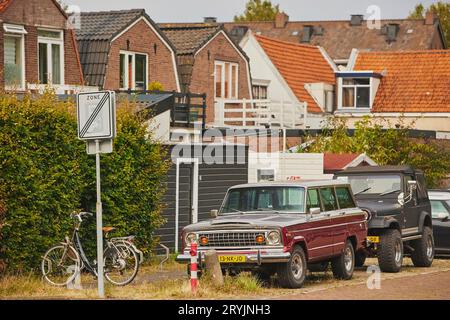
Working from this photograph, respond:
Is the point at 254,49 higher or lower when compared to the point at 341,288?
higher

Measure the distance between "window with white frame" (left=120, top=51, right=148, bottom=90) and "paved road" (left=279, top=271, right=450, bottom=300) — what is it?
22.4 m

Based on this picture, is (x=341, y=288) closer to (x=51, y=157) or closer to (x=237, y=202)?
(x=237, y=202)

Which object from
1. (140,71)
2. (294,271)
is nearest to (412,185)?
(294,271)

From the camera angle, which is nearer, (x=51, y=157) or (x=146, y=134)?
(x=51, y=157)

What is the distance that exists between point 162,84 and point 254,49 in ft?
45.4

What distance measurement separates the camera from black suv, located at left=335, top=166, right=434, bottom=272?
74.4 ft

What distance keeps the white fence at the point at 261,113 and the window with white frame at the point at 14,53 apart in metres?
10.8

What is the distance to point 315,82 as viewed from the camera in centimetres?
5903

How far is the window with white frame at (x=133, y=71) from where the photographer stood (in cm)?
4188

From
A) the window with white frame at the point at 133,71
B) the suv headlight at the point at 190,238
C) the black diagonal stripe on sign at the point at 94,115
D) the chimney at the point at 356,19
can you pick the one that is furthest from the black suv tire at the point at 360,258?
the chimney at the point at 356,19

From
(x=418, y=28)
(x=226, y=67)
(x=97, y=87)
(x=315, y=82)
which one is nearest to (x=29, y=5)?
(x=97, y=87)

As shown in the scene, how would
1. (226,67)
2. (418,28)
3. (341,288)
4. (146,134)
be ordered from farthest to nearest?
1. (418,28)
2. (226,67)
3. (146,134)
4. (341,288)

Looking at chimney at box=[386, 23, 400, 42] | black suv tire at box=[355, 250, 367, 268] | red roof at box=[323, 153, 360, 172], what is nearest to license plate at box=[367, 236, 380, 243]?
black suv tire at box=[355, 250, 367, 268]

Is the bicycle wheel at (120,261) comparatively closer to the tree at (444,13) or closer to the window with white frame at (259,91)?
the window with white frame at (259,91)
